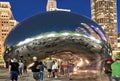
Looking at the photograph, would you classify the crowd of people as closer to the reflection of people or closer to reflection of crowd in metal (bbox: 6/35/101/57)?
reflection of crowd in metal (bbox: 6/35/101/57)

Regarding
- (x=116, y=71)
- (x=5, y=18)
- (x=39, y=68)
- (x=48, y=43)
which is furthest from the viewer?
(x=5, y=18)

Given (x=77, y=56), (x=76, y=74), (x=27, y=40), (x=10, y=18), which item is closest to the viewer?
(x=27, y=40)

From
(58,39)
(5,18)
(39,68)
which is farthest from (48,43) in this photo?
(5,18)

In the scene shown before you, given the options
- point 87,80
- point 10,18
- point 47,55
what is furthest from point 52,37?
point 10,18

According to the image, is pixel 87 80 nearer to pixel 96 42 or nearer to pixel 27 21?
pixel 96 42

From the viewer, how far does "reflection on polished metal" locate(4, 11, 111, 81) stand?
21.4 m

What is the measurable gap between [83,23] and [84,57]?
189cm

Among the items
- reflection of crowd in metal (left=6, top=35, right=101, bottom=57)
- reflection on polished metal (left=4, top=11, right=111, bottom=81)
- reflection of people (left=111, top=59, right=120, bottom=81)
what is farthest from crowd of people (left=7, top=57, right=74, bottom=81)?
reflection of people (left=111, top=59, right=120, bottom=81)

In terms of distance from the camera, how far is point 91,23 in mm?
22281

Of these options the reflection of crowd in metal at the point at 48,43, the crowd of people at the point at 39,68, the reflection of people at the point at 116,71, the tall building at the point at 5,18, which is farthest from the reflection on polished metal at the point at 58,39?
the tall building at the point at 5,18

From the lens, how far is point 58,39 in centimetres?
2167

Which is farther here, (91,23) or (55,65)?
(55,65)

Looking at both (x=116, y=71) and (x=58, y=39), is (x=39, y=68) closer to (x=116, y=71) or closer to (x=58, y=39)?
(x=116, y=71)

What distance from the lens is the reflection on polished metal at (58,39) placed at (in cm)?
2138
